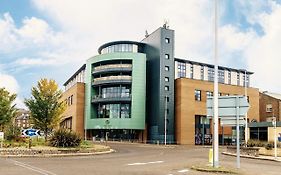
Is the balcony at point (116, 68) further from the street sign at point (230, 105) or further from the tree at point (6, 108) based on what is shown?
the street sign at point (230, 105)

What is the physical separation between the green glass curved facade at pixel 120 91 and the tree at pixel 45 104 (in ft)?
122

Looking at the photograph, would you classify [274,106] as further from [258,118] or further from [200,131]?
[200,131]

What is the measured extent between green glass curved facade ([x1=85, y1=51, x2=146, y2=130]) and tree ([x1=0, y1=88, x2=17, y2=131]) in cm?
3494

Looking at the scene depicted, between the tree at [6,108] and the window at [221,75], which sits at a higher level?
the window at [221,75]

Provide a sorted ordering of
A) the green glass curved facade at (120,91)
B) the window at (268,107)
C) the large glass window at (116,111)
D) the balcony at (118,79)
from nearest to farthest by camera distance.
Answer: the green glass curved facade at (120,91) → the balcony at (118,79) → the large glass window at (116,111) → the window at (268,107)

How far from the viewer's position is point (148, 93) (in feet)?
274

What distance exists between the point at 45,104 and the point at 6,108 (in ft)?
20.6

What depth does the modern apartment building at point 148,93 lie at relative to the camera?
77500mm

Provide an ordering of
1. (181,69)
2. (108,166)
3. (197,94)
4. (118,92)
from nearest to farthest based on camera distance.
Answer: (108,166) → (197,94) → (118,92) → (181,69)

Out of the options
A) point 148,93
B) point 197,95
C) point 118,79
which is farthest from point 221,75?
point 118,79

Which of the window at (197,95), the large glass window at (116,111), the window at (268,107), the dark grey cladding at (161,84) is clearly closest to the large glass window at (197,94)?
the window at (197,95)

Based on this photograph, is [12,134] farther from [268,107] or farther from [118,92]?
[268,107]

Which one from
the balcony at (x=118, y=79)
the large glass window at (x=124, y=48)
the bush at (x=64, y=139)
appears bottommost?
the bush at (x=64, y=139)

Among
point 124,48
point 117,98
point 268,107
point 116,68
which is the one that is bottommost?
point 268,107
